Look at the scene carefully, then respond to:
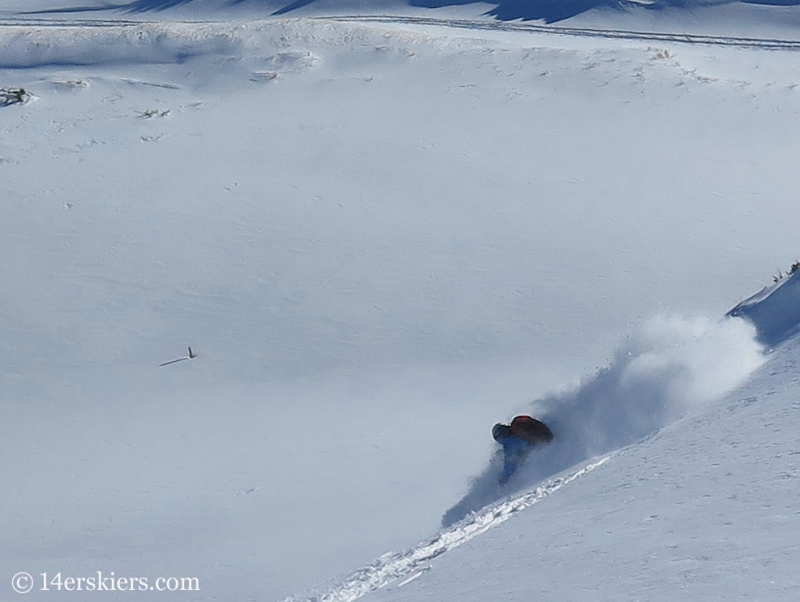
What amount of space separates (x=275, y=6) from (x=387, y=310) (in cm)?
1777

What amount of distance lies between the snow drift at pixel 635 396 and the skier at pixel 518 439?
11 cm

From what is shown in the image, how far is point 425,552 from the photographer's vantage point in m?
7.87

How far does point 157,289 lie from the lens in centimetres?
1532

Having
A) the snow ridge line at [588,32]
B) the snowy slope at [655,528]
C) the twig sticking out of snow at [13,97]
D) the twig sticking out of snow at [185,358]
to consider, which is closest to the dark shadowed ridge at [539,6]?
the snow ridge line at [588,32]

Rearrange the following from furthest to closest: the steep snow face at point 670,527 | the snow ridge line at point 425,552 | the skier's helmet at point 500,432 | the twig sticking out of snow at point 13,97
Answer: the twig sticking out of snow at point 13,97
the skier's helmet at point 500,432
the snow ridge line at point 425,552
the steep snow face at point 670,527

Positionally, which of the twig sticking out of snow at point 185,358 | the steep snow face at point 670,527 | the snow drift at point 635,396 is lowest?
the steep snow face at point 670,527

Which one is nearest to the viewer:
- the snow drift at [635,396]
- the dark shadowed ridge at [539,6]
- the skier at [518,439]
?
the snow drift at [635,396]

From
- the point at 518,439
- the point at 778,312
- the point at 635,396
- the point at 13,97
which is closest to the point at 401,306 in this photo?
the point at 518,439

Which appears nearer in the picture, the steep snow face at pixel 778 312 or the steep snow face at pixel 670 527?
the steep snow face at pixel 670 527

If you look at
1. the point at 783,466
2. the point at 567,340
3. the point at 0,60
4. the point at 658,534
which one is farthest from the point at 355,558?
the point at 0,60

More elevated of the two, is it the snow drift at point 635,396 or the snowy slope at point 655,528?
the snow drift at point 635,396

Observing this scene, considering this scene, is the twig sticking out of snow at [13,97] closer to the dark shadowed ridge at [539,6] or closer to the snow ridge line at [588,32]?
the snow ridge line at [588,32]

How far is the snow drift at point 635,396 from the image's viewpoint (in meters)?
9.84

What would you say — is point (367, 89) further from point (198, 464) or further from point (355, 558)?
point (355, 558)
